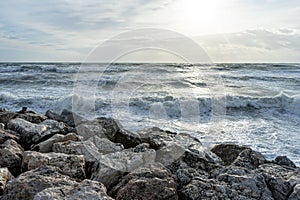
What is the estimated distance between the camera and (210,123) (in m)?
9.09

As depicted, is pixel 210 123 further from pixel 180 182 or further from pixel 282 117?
pixel 180 182

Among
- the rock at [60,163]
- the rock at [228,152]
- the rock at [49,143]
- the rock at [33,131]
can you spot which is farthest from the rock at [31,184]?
the rock at [228,152]

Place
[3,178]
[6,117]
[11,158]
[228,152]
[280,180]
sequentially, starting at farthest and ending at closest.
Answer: [6,117] < [228,152] < [11,158] < [280,180] < [3,178]

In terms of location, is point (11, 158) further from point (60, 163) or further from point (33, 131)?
point (33, 131)

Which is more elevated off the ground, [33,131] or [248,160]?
[33,131]

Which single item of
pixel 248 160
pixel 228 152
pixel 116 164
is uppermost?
pixel 116 164

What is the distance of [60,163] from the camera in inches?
113

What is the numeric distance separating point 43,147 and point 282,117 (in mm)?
8932

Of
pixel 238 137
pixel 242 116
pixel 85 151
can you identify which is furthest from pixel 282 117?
pixel 85 151

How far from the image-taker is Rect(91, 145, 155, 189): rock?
9.20ft

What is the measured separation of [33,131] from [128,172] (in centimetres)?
174

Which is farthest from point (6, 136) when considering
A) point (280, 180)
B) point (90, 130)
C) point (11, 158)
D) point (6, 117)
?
point (280, 180)

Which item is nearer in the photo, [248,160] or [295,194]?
[295,194]

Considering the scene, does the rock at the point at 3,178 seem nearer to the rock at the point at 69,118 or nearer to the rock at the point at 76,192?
the rock at the point at 76,192
